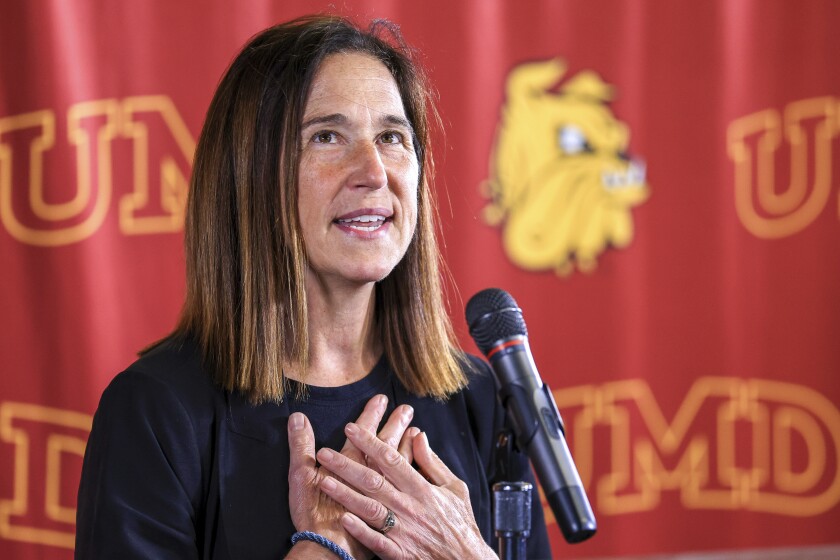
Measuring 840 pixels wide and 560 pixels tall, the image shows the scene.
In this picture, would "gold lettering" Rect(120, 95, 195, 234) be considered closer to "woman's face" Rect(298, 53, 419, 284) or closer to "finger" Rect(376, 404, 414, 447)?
"woman's face" Rect(298, 53, 419, 284)

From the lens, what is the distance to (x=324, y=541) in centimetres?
125

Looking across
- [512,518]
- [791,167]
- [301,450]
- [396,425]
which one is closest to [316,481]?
[301,450]

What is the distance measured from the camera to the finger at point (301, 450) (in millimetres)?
1307

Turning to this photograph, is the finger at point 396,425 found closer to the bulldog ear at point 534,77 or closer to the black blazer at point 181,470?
the black blazer at point 181,470

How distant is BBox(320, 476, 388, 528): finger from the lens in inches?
50.1

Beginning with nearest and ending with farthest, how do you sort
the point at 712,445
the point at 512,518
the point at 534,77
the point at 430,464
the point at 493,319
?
the point at 512,518 < the point at 493,319 < the point at 430,464 < the point at 534,77 < the point at 712,445

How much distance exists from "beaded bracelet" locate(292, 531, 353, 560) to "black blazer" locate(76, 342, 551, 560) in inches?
1.8

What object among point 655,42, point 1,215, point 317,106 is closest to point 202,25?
point 1,215

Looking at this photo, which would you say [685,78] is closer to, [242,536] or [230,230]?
[230,230]

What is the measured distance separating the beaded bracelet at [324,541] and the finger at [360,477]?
0.27 feet

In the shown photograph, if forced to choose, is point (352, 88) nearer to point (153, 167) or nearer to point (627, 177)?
point (153, 167)

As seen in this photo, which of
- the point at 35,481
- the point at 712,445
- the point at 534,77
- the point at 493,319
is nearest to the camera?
the point at 493,319

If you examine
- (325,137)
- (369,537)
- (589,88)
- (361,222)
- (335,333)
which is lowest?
(369,537)

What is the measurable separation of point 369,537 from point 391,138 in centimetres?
58
